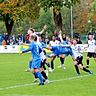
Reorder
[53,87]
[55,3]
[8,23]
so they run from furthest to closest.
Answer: [8,23], [55,3], [53,87]

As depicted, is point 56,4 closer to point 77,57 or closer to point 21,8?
point 21,8

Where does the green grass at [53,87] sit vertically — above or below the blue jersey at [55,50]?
below

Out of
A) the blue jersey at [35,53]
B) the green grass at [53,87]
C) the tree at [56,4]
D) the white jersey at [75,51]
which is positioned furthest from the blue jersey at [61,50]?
the tree at [56,4]

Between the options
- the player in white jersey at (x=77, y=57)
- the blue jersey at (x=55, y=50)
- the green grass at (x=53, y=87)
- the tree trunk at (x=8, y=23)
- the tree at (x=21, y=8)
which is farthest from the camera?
the tree trunk at (x=8, y=23)

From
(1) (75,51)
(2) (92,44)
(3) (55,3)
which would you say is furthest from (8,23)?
(1) (75,51)

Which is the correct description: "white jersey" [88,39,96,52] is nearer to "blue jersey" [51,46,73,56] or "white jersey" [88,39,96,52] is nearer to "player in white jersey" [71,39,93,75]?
"blue jersey" [51,46,73,56]

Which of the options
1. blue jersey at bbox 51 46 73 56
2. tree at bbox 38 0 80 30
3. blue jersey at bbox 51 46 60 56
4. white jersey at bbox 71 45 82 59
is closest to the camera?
white jersey at bbox 71 45 82 59

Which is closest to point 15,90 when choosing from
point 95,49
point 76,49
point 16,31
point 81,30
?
point 76,49

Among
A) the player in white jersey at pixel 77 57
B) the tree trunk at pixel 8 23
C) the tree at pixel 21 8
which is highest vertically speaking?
the tree at pixel 21 8

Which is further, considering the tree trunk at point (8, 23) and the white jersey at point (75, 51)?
the tree trunk at point (8, 23)

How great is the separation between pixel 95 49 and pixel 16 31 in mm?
80630

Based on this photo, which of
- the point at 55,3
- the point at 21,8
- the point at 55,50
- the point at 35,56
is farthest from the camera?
the point at 21,8

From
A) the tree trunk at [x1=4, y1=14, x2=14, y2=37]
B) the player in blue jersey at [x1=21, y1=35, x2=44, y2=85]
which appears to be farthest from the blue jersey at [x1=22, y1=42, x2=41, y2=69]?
the tree trunk at [x1=4, y1=14, x2=14, y2=37]

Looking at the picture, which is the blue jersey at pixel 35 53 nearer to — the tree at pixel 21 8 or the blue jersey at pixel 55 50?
the blue jersey at pixel 55 50
